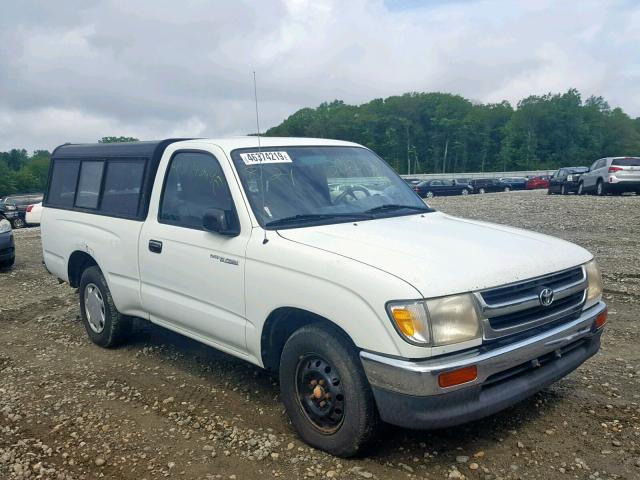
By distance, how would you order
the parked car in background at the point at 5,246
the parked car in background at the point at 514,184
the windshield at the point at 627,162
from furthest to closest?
the parked car in background at the point at 514,184 < the windshield at the point at 627,162 < the parked car in background at the point at 5,246

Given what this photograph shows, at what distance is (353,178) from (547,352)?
2059mm

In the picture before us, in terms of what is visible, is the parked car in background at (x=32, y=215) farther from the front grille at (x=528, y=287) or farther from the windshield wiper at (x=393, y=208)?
the front grille at (x=528, y=287)

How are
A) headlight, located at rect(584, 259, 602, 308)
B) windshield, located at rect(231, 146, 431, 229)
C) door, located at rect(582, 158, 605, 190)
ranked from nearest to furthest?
1. headlight, located at rect(584, 259, 602, 308)
2. windshield, located at rect(231, 146, 431, 229)
3. door, located at rect(582, 158, 605, 190)

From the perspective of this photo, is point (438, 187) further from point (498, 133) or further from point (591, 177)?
point (498, 133)

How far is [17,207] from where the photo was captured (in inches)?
1113

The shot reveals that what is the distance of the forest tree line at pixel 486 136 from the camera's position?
100000 millimetres

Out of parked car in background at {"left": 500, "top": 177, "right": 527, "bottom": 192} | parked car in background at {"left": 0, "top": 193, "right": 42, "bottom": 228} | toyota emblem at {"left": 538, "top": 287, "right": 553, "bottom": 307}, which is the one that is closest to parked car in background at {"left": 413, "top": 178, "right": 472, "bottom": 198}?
parked car in background at {"left": 500, "top": 177, "right": 527, "bottom": 192}

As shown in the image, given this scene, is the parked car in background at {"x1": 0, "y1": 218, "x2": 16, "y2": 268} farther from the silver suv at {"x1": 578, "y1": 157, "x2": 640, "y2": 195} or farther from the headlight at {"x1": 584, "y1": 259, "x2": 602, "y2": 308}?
the silver suv at {"x1": 578, "y1": 157, "x2": 640, "y2": 195}

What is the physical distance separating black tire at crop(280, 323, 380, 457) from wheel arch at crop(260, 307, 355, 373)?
135 millimetres

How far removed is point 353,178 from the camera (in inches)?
195

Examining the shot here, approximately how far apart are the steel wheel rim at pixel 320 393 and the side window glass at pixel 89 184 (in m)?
3.22

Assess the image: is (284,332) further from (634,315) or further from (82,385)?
(634,315)

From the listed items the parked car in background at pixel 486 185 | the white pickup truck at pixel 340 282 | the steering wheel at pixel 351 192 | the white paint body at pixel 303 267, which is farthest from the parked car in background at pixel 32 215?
the parked car in background at pixel 486 185

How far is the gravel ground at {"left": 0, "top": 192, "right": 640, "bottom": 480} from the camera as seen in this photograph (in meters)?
3.60
